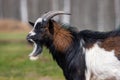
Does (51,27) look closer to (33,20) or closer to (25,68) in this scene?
(25,68)

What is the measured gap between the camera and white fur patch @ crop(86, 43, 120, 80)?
510 inches

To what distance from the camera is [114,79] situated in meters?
13.0

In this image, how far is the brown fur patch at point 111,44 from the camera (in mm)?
13117

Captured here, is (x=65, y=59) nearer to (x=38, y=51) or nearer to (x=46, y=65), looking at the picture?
(x=38, y=51)

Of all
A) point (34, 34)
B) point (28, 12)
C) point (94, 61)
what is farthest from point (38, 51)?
point (28, 12)

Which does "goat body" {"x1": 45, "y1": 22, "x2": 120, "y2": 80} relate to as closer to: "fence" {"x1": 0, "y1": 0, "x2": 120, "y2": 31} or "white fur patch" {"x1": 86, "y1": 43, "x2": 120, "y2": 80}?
"white fur patch" {"x1": 86, "y1": 43, "x2": 120, "y2": 80}

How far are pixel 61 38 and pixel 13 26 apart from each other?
20.3m

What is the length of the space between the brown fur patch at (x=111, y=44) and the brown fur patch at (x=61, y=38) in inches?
30.1

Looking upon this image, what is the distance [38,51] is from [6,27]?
21346 millimetres

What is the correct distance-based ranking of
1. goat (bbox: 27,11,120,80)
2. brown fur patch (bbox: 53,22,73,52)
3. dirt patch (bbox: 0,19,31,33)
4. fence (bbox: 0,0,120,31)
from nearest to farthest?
goat (bbox: 27,11,120,80) < brown fur patch (bbox: 53,22,73,52) < fence (bbox: 0,0,120,31) < dirt patch (bbox: 0,19,31,33)

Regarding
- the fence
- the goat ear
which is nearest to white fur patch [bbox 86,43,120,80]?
the goat ear

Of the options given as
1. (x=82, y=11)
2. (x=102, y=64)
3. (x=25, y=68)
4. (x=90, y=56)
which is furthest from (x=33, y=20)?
(x=102, y=64)

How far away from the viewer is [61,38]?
13.7 meters

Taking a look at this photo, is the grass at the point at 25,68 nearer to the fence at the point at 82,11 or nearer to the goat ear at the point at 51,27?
the goat ear at the point at 51,27
